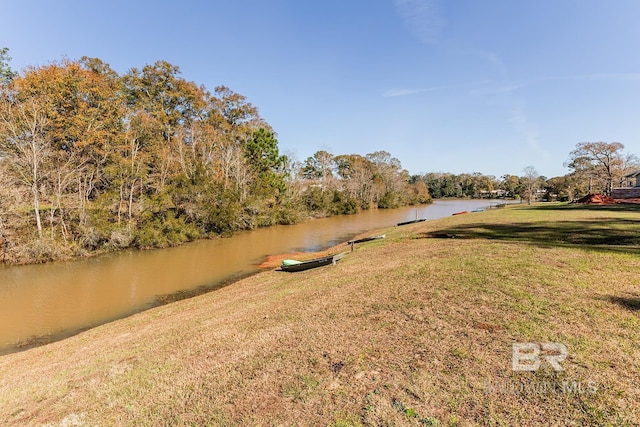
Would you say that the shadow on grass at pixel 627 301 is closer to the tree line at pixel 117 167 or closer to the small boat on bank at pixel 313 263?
the small boat on bank at pixel 313 263

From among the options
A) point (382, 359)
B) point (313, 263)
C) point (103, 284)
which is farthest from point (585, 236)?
point (103, 284)

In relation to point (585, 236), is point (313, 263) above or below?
below

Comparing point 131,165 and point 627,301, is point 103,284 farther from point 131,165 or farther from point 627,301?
point 627,301

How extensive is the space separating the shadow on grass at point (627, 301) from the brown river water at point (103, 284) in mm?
13433

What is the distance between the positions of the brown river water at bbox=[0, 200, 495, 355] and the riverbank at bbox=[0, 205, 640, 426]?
10.8 ft

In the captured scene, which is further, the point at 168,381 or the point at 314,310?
the point at 314,310

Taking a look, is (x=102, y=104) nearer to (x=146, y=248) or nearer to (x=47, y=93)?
(x=47, y=93)

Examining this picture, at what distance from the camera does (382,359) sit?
149 inches

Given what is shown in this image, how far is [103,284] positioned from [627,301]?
18.4m

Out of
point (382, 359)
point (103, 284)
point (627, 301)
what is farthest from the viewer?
point (103, 284)

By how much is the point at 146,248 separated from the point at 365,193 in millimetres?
48061

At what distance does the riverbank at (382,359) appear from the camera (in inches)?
113

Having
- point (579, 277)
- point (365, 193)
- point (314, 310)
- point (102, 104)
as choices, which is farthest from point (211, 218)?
point (365, 193)

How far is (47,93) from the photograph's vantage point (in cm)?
2059
